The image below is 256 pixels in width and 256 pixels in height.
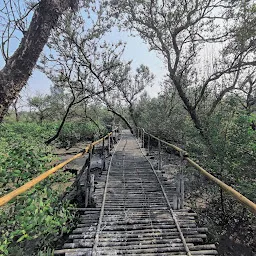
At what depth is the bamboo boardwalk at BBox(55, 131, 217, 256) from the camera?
2.78 meters

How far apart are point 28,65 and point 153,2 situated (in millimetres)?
8918

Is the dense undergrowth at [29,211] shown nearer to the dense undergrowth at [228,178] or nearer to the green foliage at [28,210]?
the green foliage at [28,210]

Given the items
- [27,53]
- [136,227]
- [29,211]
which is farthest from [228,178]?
[27,53]

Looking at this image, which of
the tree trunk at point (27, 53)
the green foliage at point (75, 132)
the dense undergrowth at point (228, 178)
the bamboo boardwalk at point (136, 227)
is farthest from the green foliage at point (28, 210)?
the green foliage at point (75, 132)

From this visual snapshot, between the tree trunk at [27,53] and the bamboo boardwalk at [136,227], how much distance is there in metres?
2.08

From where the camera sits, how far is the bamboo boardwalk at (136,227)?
9.11 feet

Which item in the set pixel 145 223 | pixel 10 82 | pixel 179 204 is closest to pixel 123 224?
pixel 145 223

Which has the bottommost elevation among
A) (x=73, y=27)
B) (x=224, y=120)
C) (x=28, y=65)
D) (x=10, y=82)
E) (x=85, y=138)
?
(x=85, y=138)

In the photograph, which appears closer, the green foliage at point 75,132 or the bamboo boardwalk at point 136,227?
the bamboo boardwalk at point 136,227

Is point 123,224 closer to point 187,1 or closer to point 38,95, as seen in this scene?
point 187,1

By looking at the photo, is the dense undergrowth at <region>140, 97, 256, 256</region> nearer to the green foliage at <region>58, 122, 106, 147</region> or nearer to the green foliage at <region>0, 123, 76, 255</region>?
the green foliage at <region>0, 123, 76, 255</region>

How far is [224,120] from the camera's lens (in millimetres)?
5973

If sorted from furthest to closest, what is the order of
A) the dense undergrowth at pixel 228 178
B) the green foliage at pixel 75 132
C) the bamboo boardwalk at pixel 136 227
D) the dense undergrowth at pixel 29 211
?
1. the green foliage at pixel 75 132
2. the dense undergrowth at pixel 228 178
3. the bamboo boardwalk at pixel 136 227
4. the dense undergrowth at pixel 29 211

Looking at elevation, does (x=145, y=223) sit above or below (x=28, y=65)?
below
